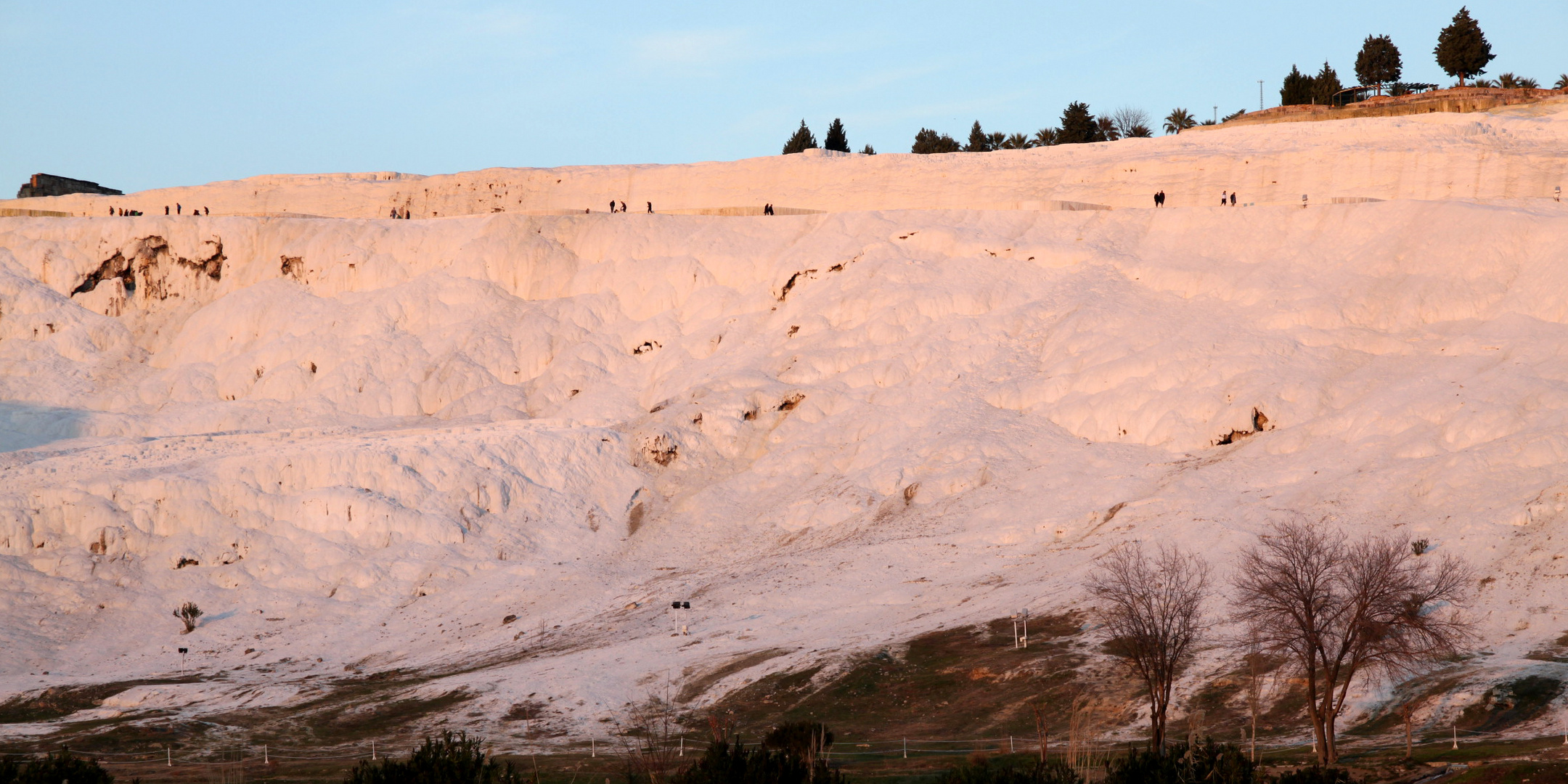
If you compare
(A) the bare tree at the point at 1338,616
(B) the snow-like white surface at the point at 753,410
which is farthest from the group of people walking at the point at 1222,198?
(A) the bare tree at the point at 1338,616

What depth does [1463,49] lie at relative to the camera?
9450 centimetres

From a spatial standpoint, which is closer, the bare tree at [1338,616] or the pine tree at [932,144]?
the bare tree at [1338,616]

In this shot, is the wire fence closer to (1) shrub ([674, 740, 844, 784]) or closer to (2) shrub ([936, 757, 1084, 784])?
(2) shrub ([936, 757, 1084, 784])

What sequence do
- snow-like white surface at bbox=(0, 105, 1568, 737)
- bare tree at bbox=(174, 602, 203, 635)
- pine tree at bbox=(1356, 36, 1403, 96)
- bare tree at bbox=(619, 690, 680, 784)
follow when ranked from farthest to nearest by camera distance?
pine tree at bbox=(1356, 36, 1403, 96) → bare tree at bbox=(174, 602, 203, 635) → snow-like white surface at bbox=(0, 105, 1568, 737) → bare tree at bbox=(619, 690, 680, 784)

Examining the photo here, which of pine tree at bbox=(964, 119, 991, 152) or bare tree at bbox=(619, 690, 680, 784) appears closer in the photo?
bare tree at bbox=(619, 690, 680, 784)

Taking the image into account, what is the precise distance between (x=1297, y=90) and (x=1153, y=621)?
3071 inches

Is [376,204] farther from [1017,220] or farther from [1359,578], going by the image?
[1359,578]

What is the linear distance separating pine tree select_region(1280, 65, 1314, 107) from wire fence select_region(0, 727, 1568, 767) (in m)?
75.6

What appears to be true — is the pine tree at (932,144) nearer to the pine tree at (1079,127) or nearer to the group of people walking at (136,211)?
the pine tree at (1079,127)

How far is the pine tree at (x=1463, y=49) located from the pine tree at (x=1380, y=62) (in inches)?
139

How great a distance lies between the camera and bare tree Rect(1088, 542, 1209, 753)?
30.6 m

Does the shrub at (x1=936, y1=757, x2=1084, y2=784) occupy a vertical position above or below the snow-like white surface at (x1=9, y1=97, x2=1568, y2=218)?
below

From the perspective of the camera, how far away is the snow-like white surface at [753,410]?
44906mm

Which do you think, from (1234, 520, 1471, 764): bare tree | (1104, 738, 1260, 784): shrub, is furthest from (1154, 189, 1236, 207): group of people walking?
(1104, 738, 1260, 784): shrub
